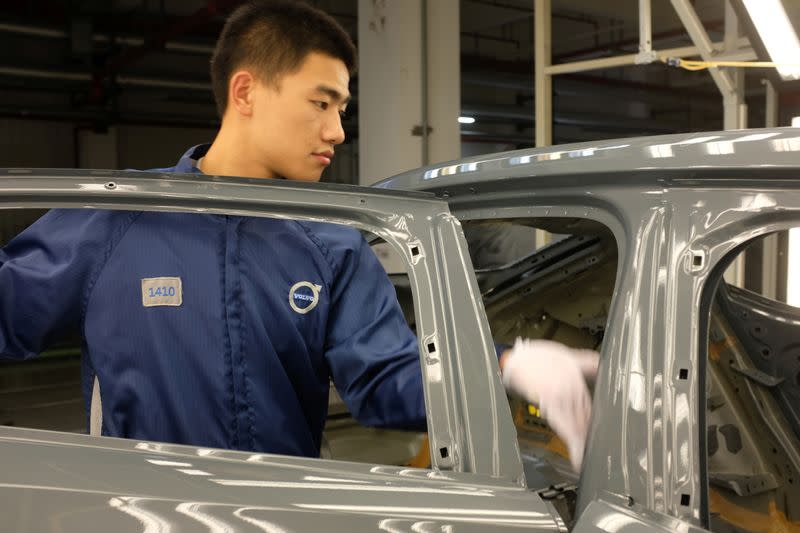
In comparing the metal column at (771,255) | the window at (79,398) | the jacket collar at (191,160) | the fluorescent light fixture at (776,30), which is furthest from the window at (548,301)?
the metal column at (771,255)

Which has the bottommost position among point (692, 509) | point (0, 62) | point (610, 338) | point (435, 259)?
point (692, 509)

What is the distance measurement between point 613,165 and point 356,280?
0.48m

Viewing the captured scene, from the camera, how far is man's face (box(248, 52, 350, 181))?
147 cm

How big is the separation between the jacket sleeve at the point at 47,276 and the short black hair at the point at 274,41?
0.38 metres

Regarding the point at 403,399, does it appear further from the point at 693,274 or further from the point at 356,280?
the point at 693,274

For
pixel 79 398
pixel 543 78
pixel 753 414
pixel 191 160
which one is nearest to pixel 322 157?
pixel 191 160

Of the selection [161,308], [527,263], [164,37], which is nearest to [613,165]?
[161,308]

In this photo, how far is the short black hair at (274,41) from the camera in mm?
1504

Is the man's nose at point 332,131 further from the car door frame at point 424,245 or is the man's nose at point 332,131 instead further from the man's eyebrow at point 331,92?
the car door frame at point 424,245

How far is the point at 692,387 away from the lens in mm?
1208

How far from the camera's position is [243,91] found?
1.53 m

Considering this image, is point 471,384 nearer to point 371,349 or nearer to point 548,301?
point 371,349

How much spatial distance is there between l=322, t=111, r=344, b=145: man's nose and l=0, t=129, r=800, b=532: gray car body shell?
243mm

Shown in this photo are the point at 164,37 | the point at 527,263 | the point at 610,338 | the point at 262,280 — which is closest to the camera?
the point at 610,338
